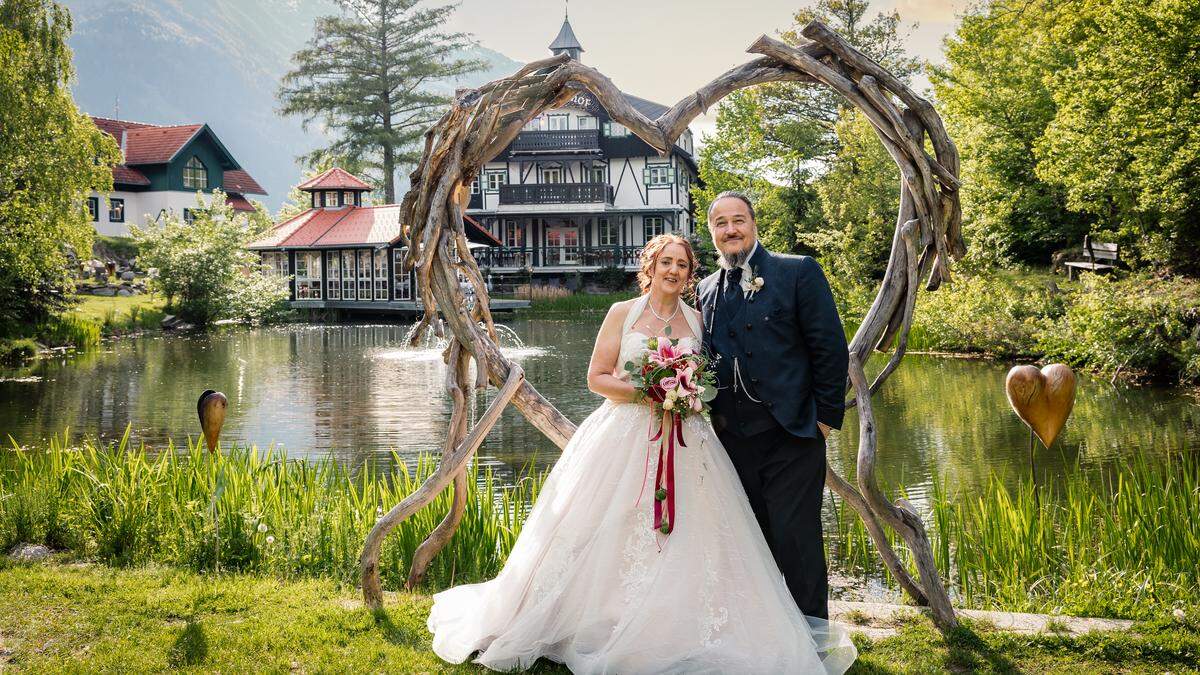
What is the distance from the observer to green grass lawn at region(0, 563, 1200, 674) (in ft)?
12.5

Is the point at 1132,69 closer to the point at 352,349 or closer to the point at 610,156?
the point at 352,349

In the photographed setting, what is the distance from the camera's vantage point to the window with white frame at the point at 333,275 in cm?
3662

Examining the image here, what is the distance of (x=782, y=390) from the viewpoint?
3838 mm

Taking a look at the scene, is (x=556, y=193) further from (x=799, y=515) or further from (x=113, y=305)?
(x=799, y=515)

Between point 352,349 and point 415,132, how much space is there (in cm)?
2625

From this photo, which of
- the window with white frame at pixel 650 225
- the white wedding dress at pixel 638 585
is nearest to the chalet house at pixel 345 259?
the window with white frame at pixel 650 225

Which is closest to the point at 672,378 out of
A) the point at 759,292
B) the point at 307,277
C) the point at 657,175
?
the point at 759,292

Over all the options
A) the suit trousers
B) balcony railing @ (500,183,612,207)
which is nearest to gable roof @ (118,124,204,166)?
balcony railing @ (500,183,612,207)

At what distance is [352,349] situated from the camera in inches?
936

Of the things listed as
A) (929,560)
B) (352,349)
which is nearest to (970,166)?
(352,349)

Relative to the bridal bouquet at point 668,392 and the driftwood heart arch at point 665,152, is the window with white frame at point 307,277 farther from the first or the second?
the bridal bouquet at point 668,392

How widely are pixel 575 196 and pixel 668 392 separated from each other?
37.7 meters

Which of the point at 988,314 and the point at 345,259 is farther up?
the point at 345,259

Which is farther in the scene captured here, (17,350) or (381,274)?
(381,274)
